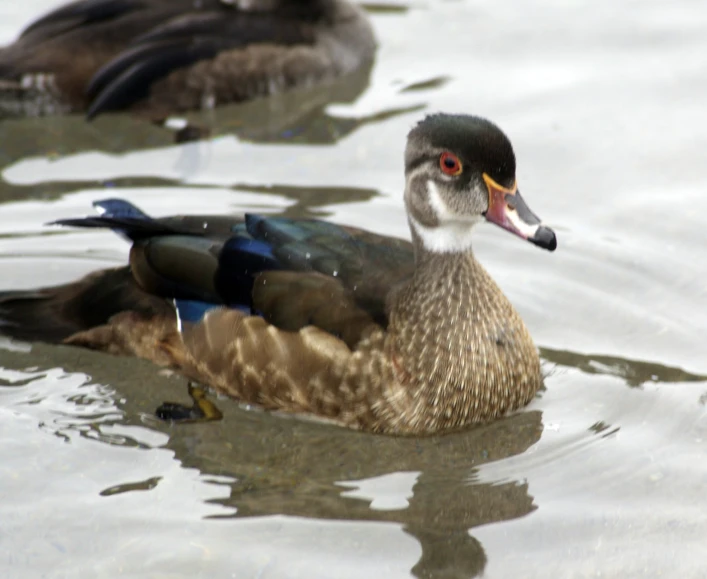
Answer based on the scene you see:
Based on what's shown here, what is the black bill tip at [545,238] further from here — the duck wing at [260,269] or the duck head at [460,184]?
the duck wing at [260,269]

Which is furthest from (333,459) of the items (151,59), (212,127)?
(151,59)

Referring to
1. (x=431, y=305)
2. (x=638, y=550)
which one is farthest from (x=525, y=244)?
(x=638, y=550)

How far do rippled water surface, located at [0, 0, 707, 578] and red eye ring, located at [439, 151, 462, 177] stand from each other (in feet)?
4.25

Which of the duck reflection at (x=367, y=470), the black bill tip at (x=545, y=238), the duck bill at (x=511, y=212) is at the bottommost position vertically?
the duck reflection at (x=367, y=470)

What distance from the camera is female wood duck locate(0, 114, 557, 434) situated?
6.41 metres

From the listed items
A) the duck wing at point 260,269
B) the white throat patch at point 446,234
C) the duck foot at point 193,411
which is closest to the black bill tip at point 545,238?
the white throat patch at point 446,234

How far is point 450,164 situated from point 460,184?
111 millimetres

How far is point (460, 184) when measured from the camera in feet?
21.0

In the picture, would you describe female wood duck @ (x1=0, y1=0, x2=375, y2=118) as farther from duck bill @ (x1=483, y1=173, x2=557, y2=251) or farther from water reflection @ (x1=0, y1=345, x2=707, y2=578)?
duck bill @ (x1=483, y1=173, x2=557, y2=251)

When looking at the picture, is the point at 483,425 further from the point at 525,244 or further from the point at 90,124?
the point at 90,124

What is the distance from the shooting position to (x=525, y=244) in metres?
8.36

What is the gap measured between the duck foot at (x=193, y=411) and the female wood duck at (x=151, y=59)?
368 cm

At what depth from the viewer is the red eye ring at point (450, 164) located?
6387mm

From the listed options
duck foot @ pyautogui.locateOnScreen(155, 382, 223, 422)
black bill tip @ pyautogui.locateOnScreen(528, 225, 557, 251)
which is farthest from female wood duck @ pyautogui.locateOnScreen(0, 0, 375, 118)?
black bill tip @ pyautogui.locateOnScreen(528, 225, 557, 251)
